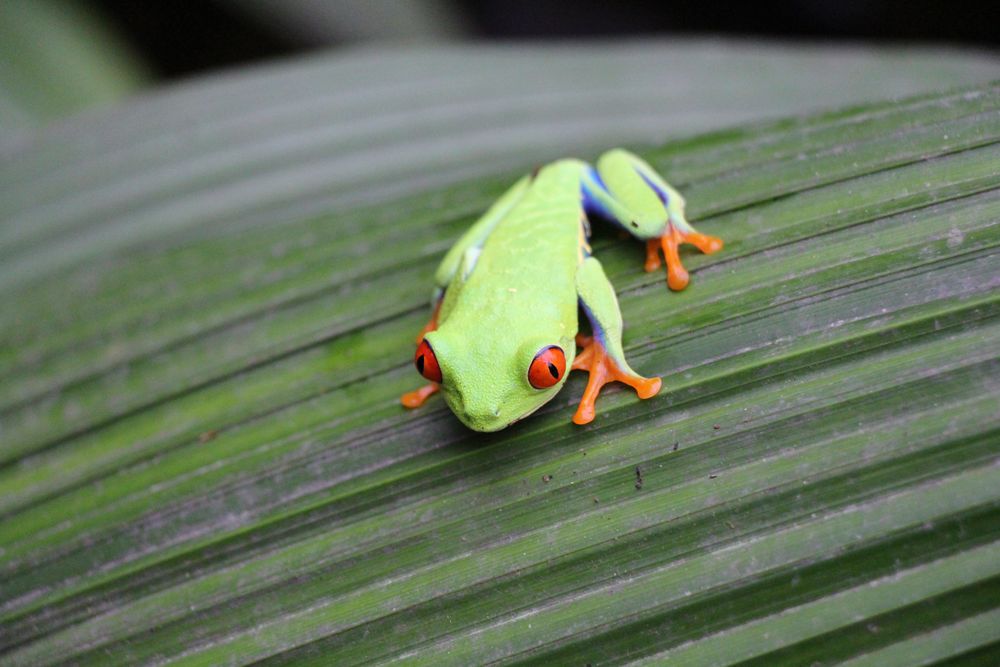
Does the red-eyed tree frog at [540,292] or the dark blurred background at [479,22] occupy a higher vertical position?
the red-eyed tree frog at [540,292]

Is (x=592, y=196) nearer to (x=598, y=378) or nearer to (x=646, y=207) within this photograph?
(x=646, y=207)

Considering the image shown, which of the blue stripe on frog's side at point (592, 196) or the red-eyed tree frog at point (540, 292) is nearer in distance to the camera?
the red-eyed tree frog at point (540, 292)

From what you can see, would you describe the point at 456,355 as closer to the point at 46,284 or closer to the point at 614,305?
the point at 614,305

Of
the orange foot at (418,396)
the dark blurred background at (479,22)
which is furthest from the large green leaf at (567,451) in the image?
the dark blurred background at (479,22)

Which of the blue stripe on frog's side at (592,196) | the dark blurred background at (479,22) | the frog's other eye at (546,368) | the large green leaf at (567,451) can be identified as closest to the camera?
the large green leaf at (567,451)

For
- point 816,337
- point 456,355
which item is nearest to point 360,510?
point 456,355

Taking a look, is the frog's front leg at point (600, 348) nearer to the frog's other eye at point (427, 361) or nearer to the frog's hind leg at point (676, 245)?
the frog's hind leg at point (676, 245)

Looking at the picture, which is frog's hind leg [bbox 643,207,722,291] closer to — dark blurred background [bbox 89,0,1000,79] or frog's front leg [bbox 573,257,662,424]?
frog's front leg [bbox 573,257,662,424]

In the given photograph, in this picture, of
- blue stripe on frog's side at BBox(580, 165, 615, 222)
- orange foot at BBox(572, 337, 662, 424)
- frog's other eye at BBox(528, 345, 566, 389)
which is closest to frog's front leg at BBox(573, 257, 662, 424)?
orange foot at BBox(572, 337, 662, 424)
